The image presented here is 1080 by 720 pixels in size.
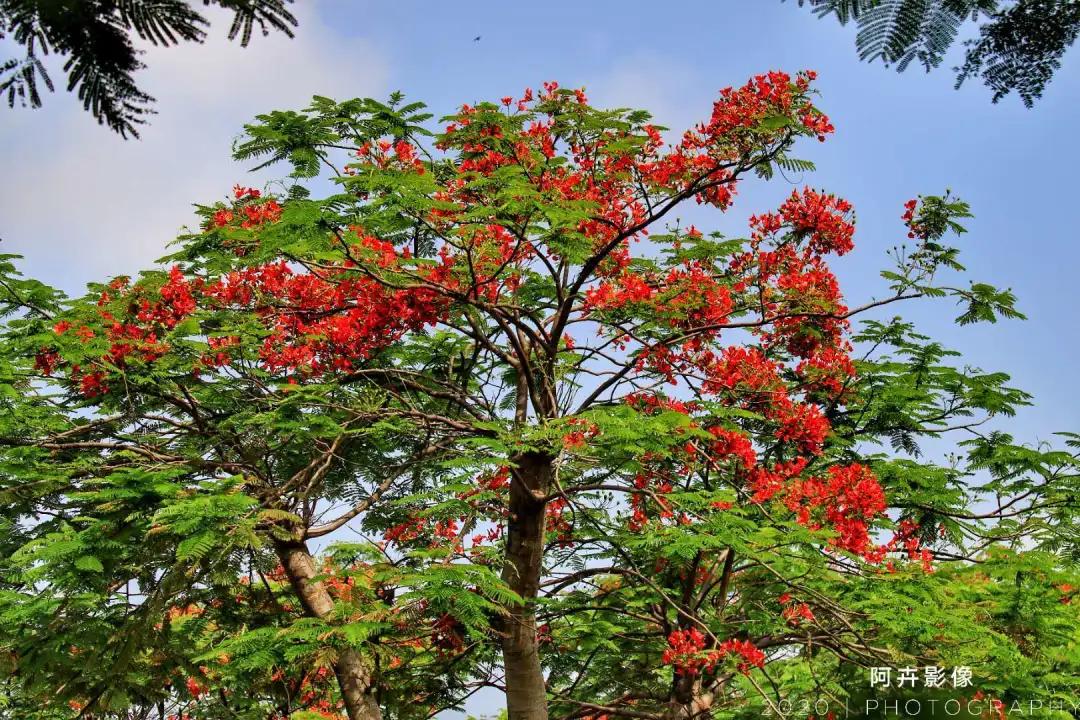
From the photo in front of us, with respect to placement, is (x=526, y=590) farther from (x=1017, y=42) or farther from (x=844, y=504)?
(x=1017, y=42)

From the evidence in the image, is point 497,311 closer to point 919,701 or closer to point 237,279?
Result: point 237,279

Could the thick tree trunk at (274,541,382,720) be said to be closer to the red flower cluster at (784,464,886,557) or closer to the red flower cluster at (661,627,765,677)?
the red flower cluster at (661,627,765,677)

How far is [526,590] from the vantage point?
28.0 feet

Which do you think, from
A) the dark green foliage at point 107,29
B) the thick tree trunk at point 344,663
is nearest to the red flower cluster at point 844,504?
the thick tree trunk at point 344,663

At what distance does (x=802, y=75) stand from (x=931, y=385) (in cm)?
438

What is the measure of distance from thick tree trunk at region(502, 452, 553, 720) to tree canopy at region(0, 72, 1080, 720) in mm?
29

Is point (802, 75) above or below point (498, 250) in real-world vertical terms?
above

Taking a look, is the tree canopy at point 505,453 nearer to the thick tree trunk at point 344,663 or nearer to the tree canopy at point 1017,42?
the thick tree trunk at point 344,663

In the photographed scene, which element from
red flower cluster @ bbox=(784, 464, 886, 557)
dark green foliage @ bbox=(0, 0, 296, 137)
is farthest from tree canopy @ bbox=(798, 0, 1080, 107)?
red flower cluster @ bbox=(784, 464, 886, 557)

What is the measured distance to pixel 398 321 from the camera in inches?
330

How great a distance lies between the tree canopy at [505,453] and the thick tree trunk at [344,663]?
0.03 m

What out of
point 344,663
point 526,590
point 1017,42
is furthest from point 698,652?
point 1017,42

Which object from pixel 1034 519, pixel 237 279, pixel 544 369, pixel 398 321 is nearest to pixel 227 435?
pixel 237 279

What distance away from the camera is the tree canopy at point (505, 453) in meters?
7.58
